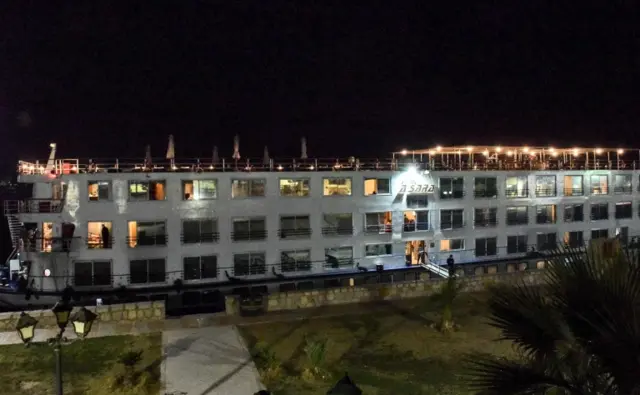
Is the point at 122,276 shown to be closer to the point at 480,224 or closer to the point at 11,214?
the point at 11,214

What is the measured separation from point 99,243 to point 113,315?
7.67 m

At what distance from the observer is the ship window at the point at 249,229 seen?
25656mm

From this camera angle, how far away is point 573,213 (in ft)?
109

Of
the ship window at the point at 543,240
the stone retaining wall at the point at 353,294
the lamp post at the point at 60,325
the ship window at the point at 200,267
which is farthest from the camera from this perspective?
the ship window at the point at 543,240

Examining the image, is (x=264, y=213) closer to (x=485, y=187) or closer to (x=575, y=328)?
(x=485, y=187)

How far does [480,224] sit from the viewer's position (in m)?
30.7

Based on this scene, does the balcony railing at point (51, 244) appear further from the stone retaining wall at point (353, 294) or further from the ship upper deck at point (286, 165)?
the stone retaining wall at point (353, 294)

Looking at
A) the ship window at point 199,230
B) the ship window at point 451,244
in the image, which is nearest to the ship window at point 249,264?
the ship window at point 199,230

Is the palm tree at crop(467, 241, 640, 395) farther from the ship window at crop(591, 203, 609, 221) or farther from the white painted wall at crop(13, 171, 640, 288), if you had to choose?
the ship window at crop(591, 203, 609, 221)


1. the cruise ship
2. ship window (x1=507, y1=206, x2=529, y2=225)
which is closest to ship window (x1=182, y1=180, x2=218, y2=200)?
the cruise ship

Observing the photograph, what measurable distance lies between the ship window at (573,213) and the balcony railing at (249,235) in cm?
1927

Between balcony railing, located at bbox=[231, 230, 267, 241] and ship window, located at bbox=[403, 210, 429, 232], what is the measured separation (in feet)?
26.2

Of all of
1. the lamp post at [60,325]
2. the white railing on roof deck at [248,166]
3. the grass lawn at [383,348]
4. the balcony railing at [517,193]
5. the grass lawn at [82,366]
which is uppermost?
the white railing on roof deck at [248,166]

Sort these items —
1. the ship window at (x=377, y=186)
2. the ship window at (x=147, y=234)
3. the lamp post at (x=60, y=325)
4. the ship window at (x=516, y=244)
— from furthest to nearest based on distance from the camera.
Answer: the ship window at (x=516, y=244) → the ship window at (x=377, y=186) → the ship window at (x=147, y=234) → the lamp post at (x=60, y=325)
